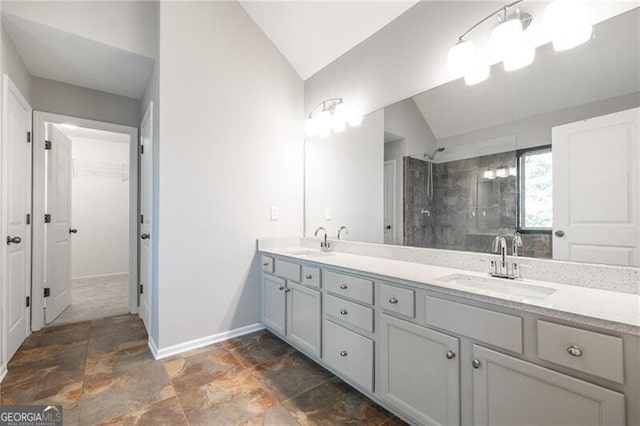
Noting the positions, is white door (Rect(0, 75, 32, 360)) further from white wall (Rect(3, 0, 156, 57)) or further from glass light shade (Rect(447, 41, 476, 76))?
glass light shade (Rect(447, 41, 476, 76))

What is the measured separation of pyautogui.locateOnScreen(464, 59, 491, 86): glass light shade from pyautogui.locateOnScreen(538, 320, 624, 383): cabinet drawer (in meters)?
1.40

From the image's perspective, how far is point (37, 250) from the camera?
269 cm

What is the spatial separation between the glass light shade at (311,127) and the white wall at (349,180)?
8 centimetres

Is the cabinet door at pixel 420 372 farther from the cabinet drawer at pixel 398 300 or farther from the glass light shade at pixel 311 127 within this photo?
the glass light shade at pixel 311 127

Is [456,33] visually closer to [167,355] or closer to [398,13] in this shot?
[398,13]

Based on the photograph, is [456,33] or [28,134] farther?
[28,134]

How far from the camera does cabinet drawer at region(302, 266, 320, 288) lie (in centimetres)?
201

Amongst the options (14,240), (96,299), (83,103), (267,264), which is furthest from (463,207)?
(96,299)

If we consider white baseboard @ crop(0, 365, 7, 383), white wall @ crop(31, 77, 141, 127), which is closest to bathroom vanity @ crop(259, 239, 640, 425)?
white baseboard @ crop(0, 365, 7, 383)

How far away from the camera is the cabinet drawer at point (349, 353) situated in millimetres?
1635

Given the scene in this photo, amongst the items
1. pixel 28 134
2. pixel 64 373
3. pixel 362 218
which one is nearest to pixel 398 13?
pixel 362 218

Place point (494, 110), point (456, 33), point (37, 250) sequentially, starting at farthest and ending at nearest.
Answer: point (37, 250) → point (456, 33) → point (494, 110)

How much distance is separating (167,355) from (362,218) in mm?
1914

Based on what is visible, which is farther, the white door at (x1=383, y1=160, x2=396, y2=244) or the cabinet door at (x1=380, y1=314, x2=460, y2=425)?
the white door at (x1=383, y1=160, x2=396, y2=244)
